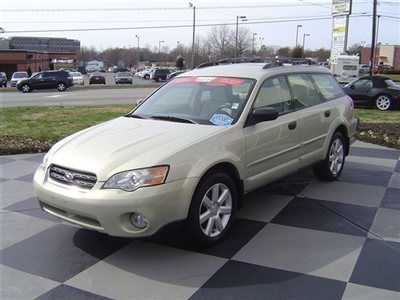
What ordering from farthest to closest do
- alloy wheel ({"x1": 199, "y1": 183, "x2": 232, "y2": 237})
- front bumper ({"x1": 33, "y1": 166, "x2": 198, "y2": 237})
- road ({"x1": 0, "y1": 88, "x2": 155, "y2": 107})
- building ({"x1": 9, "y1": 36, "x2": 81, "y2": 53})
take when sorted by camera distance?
1. building ({"x1": 9, "y1": 36, "x2": 81, "y2": 53})
2. road ({"x1": 0, "y1": 88, "x2": 155, "y2": 107})
3. alloy wheel ({"x1": 199, "y1": 183, "x2": 232, "y2": 237})
4. front bumper ({"x1": 33, "y1": 166, "x2": 198, "y2": 237})

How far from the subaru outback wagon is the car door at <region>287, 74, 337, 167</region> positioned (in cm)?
1

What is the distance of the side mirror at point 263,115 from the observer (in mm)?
4625

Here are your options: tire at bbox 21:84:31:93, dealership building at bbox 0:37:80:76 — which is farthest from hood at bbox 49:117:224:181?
dealership building at bbox 0:37:80:76

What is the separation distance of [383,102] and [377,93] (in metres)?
0.40

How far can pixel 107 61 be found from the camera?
488ft

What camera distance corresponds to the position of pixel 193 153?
13.3 feet

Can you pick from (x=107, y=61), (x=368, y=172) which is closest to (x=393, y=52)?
(x=107, y=61)

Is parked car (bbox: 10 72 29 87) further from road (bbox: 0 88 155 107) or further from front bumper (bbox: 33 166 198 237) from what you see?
front bumper (bbox: 33 166 198 237)

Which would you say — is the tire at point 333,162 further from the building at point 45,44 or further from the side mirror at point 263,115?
the building at point 45,44

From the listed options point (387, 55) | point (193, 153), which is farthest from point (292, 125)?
point (387, 55)

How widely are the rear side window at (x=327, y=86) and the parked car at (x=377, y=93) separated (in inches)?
432

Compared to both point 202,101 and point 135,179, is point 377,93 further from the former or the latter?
point 135,179

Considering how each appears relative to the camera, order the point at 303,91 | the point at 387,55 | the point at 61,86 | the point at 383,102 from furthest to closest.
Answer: the point at 387,55
the point at 61,86
the point at 383,102
the point at 303,91

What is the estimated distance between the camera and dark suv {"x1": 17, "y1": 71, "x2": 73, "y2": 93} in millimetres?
33000
